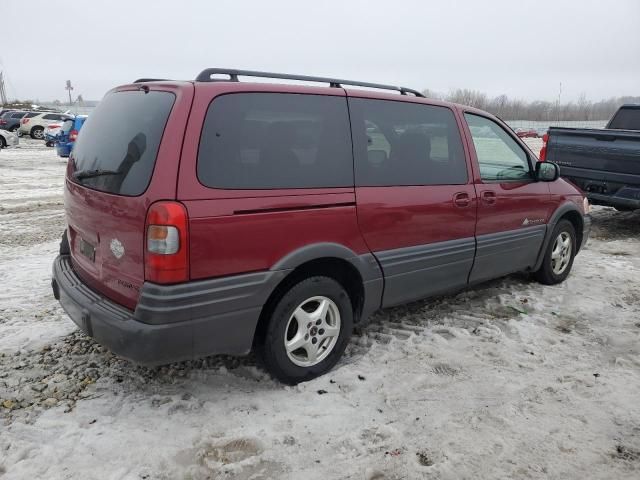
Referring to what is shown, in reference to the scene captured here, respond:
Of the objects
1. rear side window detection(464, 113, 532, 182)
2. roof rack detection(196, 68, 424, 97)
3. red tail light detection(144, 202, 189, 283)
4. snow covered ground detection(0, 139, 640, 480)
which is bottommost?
snow covered ground detection(0, 139, 640, 480)

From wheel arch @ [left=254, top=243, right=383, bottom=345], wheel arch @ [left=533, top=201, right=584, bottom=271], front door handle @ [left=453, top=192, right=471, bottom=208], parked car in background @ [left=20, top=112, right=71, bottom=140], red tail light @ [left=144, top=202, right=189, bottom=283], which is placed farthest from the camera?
parked car in background @ [left=20, top=112, right=71, bottom=140]

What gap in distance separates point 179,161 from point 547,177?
3506mm

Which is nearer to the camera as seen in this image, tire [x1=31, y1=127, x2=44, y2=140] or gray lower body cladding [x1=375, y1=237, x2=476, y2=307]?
gray lower body cladding [x1=375, y1=237, x2=476, y2=307]

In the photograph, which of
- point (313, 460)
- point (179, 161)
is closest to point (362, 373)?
point (313, 460)

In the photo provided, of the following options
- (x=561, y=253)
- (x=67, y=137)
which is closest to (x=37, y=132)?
(x=67, y=137)

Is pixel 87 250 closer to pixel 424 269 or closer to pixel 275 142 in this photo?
pixel 275 142

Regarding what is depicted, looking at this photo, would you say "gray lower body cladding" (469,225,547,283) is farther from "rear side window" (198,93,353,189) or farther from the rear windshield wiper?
the rear windshield wiper

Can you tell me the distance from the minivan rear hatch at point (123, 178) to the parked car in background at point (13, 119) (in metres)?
28.7

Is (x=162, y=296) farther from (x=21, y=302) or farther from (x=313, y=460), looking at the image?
(x=21, y=302)

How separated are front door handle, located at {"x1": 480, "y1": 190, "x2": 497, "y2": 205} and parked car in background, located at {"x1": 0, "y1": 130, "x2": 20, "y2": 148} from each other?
21.7 metres

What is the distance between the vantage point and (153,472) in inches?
95.4

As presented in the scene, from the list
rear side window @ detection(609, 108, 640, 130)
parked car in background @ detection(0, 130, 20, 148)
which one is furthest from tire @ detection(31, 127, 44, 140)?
rear side window @ detection(609, 108, 640, 130)

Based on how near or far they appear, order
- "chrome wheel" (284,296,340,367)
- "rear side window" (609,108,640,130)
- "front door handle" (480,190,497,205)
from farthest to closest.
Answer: "rear side window" (609,108,640,130), "front door handle" (480,190,497,205), "chrome wheel" (284,296,340,367)

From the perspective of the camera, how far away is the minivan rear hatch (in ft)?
8.46
